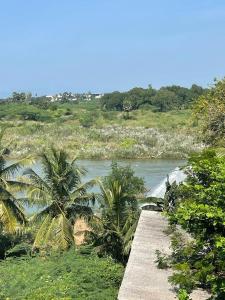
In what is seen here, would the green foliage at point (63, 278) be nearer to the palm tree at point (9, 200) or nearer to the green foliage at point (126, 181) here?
the palm tree at point (9, 200)

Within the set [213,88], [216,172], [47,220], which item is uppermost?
[213,88]

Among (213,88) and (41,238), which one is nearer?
(41,238)

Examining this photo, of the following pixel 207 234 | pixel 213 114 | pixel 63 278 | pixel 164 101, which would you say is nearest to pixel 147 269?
pixel 207 234

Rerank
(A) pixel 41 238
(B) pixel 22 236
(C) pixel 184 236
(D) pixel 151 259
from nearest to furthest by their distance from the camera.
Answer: (D) pixel 151 259
(C) pixel 184 236
(A) pixel 41 238
(B) pixel 22 236

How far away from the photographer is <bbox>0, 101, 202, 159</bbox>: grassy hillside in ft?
151

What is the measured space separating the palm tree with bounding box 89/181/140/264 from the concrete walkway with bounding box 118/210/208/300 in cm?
244

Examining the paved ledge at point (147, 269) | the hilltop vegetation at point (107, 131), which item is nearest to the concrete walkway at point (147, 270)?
the paved ledge at point (147, 269)

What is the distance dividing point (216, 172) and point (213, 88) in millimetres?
9818

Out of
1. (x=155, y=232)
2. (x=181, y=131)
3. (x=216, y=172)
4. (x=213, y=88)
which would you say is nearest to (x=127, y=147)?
(x=181, y=131)

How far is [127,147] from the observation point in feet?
154

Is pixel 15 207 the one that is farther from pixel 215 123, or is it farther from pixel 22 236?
pixel 215 123

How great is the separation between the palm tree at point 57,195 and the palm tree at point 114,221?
526mm

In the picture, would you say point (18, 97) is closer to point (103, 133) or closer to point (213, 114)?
point (103, 133)

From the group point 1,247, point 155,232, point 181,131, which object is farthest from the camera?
point 181,131
